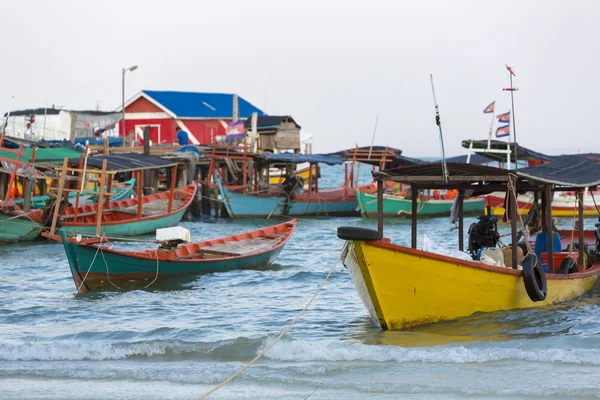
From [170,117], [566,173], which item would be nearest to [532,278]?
[566,173]

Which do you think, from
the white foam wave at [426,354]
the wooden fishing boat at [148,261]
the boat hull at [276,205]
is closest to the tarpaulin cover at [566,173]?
the white foam wave at [426,354]

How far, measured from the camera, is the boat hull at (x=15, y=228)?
21.9 meters

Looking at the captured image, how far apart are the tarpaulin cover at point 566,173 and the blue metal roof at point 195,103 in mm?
37142

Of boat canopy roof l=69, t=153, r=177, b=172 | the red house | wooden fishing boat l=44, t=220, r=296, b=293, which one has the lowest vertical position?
wooden fishing boat l=44, t=220, r=296, b=293

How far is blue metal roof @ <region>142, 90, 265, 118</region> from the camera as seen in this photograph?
49.1 meters

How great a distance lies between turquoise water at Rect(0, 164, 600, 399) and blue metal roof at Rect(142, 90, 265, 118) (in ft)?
112

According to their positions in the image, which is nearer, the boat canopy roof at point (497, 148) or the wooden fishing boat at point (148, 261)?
the wooden fishing boat at point (148, 261)

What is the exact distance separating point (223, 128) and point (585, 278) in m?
38.6

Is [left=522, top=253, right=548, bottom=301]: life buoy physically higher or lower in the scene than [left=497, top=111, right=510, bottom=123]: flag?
lower

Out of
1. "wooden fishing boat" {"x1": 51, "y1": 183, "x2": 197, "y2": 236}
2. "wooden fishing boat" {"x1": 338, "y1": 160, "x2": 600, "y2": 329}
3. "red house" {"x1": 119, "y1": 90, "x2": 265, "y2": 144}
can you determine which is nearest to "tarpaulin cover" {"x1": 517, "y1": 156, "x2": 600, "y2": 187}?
"wooden fishing boat" {"x1": 338, "y1": 160, "x2": 600, "y2": 329}

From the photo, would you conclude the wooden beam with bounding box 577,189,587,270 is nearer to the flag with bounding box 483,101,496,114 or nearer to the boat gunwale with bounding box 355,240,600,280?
the boat gunwale with bounding box 355,240,600,280

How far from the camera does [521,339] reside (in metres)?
10.9

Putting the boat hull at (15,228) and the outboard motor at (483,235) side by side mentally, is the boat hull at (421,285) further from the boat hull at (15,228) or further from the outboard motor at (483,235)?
the boat hull at (15,228)

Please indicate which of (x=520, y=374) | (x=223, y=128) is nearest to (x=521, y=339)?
(x=520, y=374)
